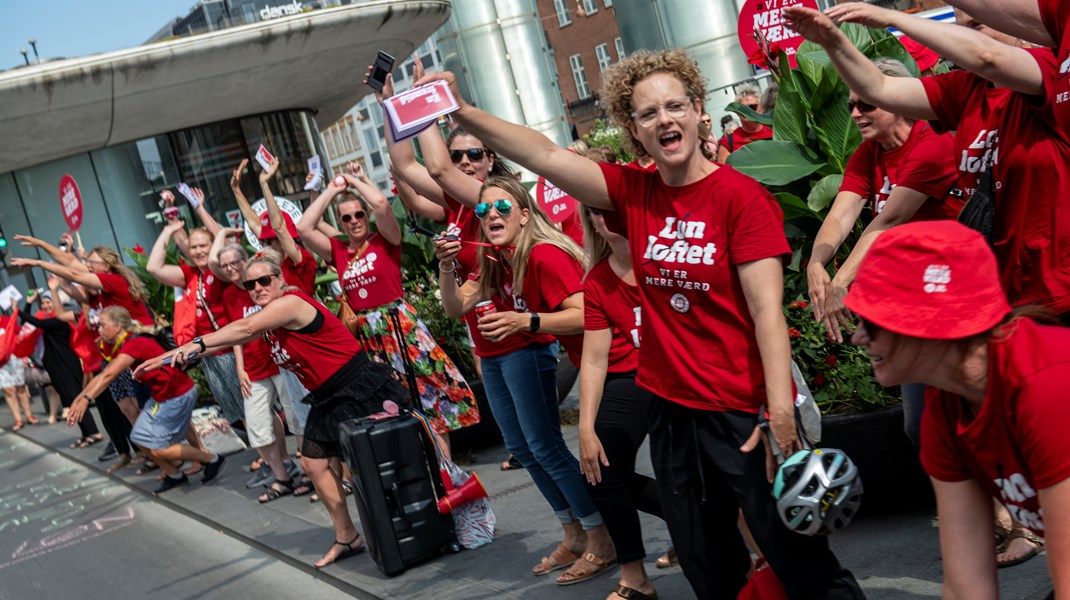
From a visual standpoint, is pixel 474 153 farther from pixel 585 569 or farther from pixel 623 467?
pixel 585 569

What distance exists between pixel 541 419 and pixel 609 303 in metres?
1.10

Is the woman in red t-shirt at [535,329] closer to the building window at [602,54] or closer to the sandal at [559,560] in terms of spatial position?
the sandal at [559,560]

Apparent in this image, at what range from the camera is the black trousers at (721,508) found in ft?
10.4

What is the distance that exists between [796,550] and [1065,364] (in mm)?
1241

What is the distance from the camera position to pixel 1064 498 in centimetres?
208

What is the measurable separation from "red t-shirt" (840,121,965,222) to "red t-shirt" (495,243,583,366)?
4.40 ft

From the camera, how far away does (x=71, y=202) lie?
12.3 meters

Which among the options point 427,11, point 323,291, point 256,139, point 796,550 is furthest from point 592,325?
point 256,139

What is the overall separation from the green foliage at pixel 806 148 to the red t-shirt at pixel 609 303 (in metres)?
1.05

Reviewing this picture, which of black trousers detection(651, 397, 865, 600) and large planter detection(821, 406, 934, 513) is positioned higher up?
black trousers detection(651, 397, 865, 600)

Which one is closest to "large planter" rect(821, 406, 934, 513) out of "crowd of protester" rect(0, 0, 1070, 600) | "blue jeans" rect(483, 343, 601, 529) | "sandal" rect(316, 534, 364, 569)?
"crowd of protester" rect(0, 0, 1070, 600)

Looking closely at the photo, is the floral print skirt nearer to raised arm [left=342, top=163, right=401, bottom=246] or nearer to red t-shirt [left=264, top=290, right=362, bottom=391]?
raised arm [left=342, top=163, right=401, bottom=246]

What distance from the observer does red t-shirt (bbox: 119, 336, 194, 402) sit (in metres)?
9.10

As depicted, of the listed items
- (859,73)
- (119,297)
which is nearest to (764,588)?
(859,73)
